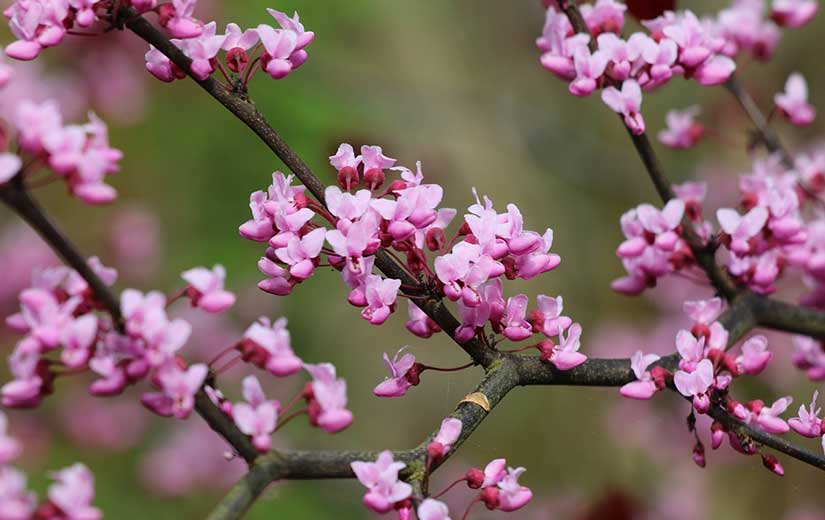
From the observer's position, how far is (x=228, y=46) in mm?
1119

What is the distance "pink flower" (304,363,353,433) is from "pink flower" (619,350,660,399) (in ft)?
1.20

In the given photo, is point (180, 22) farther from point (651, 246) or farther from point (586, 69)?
point (651, 246)

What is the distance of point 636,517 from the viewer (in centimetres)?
290

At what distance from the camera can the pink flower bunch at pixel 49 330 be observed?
859 millimetres

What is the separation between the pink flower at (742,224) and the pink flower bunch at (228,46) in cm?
62

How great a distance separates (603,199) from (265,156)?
1434 mm

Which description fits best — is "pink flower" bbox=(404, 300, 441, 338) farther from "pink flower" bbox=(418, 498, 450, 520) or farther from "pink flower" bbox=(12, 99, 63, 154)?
"pink flower" bbox=(12, 99, 63, 154)

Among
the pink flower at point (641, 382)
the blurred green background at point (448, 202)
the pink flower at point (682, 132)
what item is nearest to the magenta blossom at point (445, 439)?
the pink flower at point (641, 382)

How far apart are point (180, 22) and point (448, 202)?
102 inches

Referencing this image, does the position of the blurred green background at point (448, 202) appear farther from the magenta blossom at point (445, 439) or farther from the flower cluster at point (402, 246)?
the magenta blossom at point (445, 439)

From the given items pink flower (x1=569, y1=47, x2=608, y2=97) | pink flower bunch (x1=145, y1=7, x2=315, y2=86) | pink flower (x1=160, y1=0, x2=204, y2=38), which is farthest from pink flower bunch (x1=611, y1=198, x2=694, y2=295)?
pink flower (x1=160, y1=0, x2=204, y2=38)

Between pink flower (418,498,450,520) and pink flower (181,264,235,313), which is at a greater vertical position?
pink flower (181,264,235,313)

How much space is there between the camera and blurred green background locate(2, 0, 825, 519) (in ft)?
9.89

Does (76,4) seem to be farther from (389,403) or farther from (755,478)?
(389,403)
